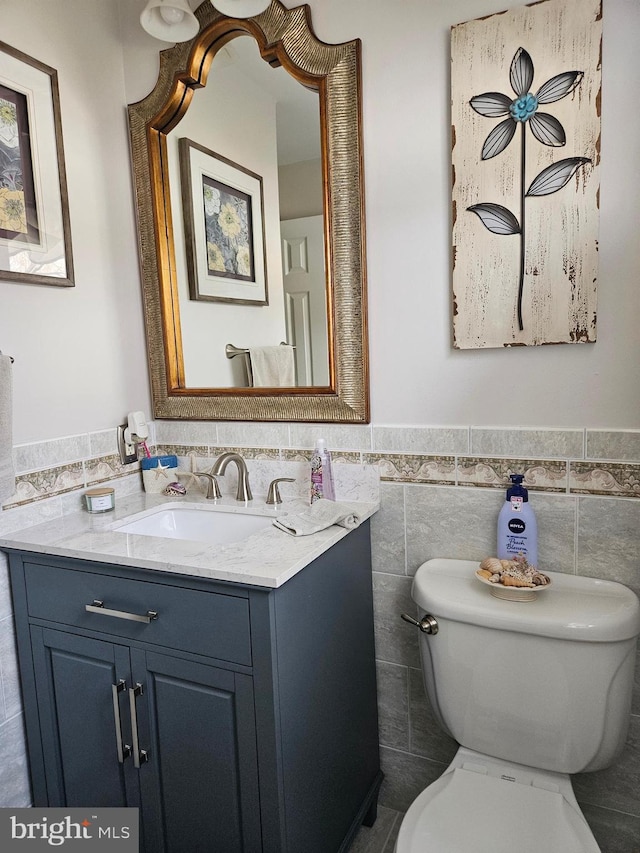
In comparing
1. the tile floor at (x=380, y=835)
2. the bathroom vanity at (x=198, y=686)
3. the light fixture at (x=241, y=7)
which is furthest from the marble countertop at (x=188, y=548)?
the light fixture at (x=241, y=7)

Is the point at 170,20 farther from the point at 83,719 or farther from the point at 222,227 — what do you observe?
the point at 83,719

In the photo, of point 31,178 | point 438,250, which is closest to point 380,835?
point 438,250

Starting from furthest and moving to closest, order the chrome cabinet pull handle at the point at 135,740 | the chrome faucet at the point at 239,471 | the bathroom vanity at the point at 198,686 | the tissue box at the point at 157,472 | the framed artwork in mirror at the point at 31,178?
the tissue box at the point at 157,472, the chrome faucet at the point at 239,471, the framed artwork in mirror at the point at 31,178, the chrome cabinet pull handle at the point at 135,740, the bathroom vanity at the point at 198,686

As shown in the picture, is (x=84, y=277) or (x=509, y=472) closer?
(x=509, y=472)

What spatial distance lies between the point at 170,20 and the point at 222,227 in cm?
51

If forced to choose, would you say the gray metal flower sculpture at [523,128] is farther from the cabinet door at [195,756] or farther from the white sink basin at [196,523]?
the cabinet door at [195,756]

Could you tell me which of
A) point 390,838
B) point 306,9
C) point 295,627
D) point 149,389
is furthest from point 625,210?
point 390,838

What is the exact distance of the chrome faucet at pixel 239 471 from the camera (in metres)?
1.66

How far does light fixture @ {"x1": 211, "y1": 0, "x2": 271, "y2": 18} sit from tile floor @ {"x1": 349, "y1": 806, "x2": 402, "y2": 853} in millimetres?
2129

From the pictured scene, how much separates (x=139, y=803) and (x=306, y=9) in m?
1.97

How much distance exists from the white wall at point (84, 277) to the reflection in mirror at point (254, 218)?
0.18 metres

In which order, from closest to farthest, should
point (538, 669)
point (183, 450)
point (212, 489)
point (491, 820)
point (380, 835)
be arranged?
point (491, 820) < point (538, 669) < point (380, 835) < point (212, 489) < point (183, 450)

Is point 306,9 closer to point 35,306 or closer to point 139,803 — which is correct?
point 35,306

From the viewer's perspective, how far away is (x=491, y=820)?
113 cm
